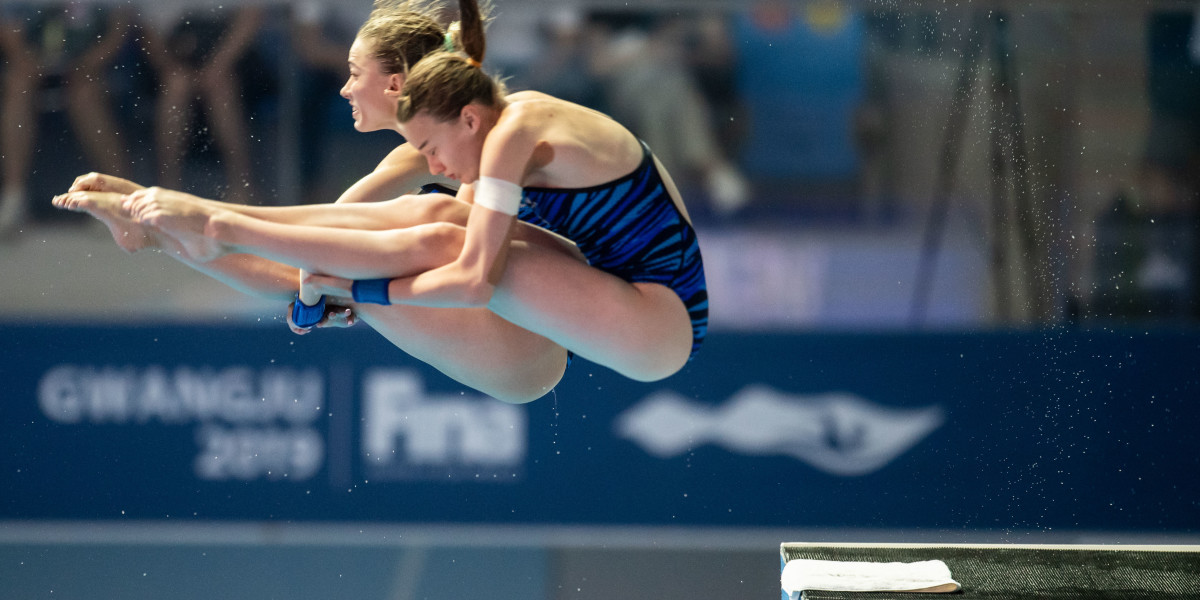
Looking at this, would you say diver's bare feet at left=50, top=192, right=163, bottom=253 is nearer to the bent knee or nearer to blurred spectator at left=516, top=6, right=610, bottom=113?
the bent knee

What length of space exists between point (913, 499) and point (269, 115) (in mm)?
3043

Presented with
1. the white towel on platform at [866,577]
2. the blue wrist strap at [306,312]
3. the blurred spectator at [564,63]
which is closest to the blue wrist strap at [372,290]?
the blue wrist strap at [306,312]

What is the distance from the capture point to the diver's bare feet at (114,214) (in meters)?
2.25

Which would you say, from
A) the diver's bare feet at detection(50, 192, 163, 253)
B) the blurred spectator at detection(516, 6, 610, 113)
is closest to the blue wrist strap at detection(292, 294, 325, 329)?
the diver's bare feet at detection(50, 192, 163, 253)

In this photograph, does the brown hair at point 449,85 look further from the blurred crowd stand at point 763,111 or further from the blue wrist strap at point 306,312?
the blurred crowd stand at point 763,111

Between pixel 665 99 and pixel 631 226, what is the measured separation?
2621 mm

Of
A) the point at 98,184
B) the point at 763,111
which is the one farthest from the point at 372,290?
the point at 763,111

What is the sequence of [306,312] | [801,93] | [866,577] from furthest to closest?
[801,93], [866,577], [306,312]

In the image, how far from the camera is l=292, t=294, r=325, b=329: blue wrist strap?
2.35 metres

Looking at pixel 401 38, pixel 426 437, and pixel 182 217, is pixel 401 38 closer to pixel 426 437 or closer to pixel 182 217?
pixel 182 217

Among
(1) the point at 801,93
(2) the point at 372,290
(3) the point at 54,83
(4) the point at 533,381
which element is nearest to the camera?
(2) the point at 372,290

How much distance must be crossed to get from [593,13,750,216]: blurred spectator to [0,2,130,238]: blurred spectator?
2.02m

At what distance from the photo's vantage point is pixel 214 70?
4.57 meters

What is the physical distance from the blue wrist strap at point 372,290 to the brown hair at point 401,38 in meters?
0.52
